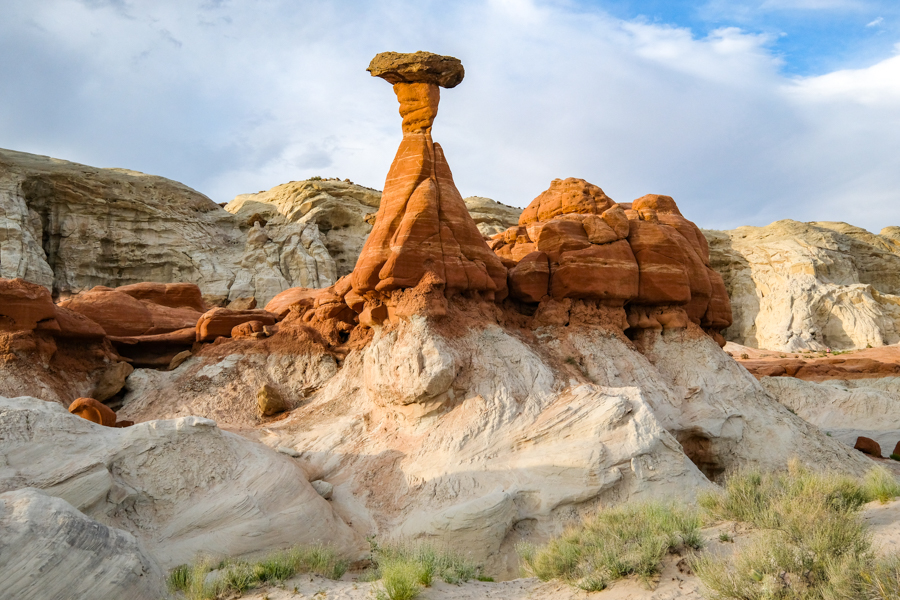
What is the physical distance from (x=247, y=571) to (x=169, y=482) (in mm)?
2707

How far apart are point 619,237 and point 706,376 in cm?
408

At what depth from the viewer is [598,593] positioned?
21.7 feet

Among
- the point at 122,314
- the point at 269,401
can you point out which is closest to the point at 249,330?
the point at 269,401

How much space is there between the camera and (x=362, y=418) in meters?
13.7

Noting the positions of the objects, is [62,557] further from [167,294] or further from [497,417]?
[167,294]

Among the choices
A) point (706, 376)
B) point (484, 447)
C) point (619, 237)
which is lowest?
point (484, 447)

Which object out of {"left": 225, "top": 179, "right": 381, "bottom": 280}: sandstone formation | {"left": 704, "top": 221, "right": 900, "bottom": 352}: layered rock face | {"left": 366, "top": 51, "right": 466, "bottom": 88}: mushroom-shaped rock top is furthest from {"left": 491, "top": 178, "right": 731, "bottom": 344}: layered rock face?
{"left": 704, "top": 221, "right": 900, "bottom": 352}: layered rock face

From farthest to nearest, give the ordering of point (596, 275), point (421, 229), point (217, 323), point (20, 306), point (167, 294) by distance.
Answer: point (167, 294) < point (217, 323) < point (596, 275) < point (20, 306) < point (421, 229)

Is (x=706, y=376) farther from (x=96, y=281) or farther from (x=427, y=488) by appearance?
(x=96, y=281)

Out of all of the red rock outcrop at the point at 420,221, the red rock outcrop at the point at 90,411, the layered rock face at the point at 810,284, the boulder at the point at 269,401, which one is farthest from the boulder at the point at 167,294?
the layered rock face at the point at 810,284

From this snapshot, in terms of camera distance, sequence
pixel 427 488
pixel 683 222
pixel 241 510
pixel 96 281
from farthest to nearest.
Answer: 1. pixel 96 281
2. pixel 683 222
3. pixel 427 488
4. pixel 241 510

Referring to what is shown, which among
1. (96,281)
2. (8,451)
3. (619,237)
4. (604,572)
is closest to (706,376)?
(619,237)

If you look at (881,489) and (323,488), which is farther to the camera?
(323,488)

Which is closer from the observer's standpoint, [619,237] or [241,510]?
[241,510]
